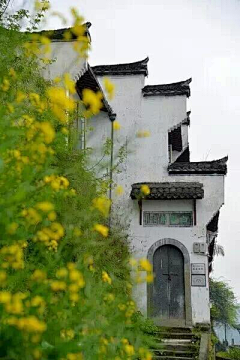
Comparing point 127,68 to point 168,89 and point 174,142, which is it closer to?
point 168,89

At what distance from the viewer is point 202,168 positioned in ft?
37.2

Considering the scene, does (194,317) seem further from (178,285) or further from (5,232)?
(5,232)

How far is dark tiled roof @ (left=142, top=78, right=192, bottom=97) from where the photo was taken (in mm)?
12242

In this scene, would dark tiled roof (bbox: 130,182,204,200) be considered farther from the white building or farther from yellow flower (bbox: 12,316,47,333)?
yellow flower (bbox: 12,316,47,333)

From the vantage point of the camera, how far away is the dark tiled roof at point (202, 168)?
11.3 metres

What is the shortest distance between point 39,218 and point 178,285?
9441 mm

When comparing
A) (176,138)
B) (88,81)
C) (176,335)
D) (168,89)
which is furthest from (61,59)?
(176,335)

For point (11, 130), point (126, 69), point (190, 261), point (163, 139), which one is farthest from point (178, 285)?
point (11, 130)

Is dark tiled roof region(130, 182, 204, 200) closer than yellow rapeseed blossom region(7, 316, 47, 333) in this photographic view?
No

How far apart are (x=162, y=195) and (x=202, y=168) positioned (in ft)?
4.08

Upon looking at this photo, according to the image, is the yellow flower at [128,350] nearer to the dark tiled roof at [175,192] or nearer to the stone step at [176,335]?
the stone step at [176,335]

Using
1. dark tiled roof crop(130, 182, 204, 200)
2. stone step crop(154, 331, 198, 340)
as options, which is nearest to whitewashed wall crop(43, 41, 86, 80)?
dark tiled roof crop(130, 182, 204, 200)

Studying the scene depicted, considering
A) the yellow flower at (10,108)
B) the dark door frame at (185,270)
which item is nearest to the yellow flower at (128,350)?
the yellow flower at (10,108)

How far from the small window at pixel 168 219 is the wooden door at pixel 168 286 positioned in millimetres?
554
